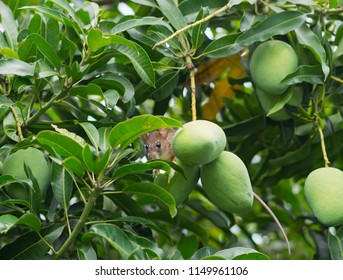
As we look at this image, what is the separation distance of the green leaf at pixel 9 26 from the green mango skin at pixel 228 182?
1.55 feet

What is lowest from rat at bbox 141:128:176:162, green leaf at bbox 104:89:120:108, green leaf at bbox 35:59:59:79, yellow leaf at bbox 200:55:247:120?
yellow leaf at bbox 200:55:247:120

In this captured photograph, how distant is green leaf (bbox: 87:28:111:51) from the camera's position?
4.02 feet

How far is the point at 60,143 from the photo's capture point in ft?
3.59

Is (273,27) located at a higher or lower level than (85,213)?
higher

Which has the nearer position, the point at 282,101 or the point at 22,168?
the point at 22,168

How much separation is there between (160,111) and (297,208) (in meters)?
0.72

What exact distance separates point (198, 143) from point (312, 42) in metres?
0.38

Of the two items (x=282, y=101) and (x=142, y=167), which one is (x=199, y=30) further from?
(x=142, y=167)

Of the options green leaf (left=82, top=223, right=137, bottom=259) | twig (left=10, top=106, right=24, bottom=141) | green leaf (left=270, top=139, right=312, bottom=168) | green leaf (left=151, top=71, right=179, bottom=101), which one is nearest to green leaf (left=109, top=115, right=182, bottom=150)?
green leaf (left=82, top=223, right=137, bottom=259)

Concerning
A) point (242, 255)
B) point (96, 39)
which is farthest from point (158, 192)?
point (96, 39)

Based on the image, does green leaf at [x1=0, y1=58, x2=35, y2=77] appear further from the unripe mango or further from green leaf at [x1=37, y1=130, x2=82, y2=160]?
the unripe mango

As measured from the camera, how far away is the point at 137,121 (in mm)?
1076

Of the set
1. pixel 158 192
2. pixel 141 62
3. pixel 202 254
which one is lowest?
pixel 202 254

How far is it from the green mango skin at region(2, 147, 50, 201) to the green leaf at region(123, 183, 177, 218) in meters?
0.16
